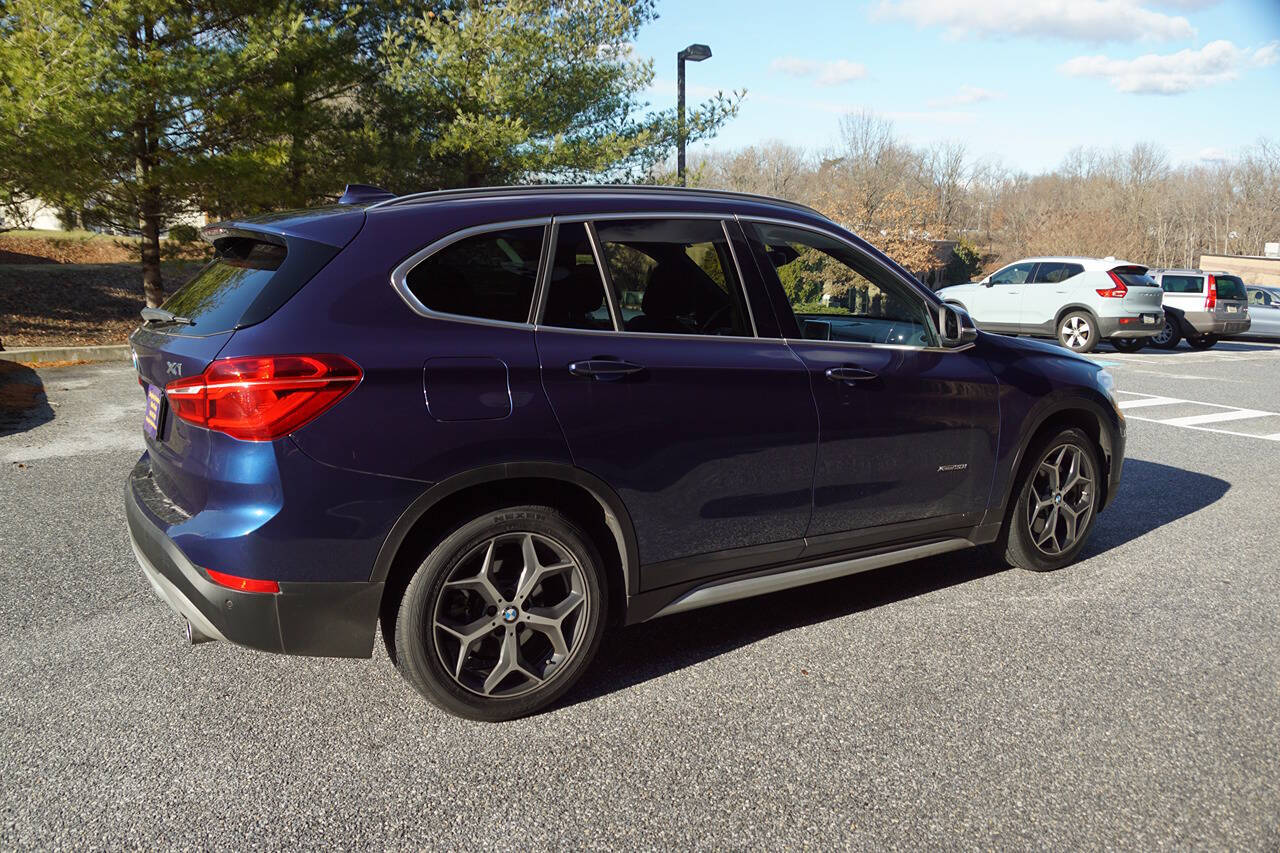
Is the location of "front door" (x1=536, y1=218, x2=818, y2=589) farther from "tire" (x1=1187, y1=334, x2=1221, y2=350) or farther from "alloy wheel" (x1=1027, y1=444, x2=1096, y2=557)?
"tire" (x1=1187, y1=334, x2=1221, y2=350)

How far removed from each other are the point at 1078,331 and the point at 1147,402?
25.1 feet

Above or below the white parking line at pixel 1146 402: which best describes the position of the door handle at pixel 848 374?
above

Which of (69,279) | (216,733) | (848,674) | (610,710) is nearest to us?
(216,733)

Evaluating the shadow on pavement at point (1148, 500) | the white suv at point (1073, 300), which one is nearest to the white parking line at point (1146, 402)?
the shadow on pavement at point (1148, 500)

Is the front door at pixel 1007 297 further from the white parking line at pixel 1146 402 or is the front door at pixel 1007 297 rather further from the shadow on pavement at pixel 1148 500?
the shadow on pavement at pixel 1148 500

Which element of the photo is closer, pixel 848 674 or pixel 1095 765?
pixel 1095 765

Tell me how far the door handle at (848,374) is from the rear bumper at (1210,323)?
19.7 meters

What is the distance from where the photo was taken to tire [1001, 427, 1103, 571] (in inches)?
180

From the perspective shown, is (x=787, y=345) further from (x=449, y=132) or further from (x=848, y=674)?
(x=449, y=132)

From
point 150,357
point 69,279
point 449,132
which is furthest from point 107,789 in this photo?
point 69,279

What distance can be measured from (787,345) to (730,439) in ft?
1.63

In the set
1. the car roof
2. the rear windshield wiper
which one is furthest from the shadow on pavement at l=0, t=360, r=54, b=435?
the car roof

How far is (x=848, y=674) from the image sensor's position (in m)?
3.58

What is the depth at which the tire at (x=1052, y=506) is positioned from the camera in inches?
180
